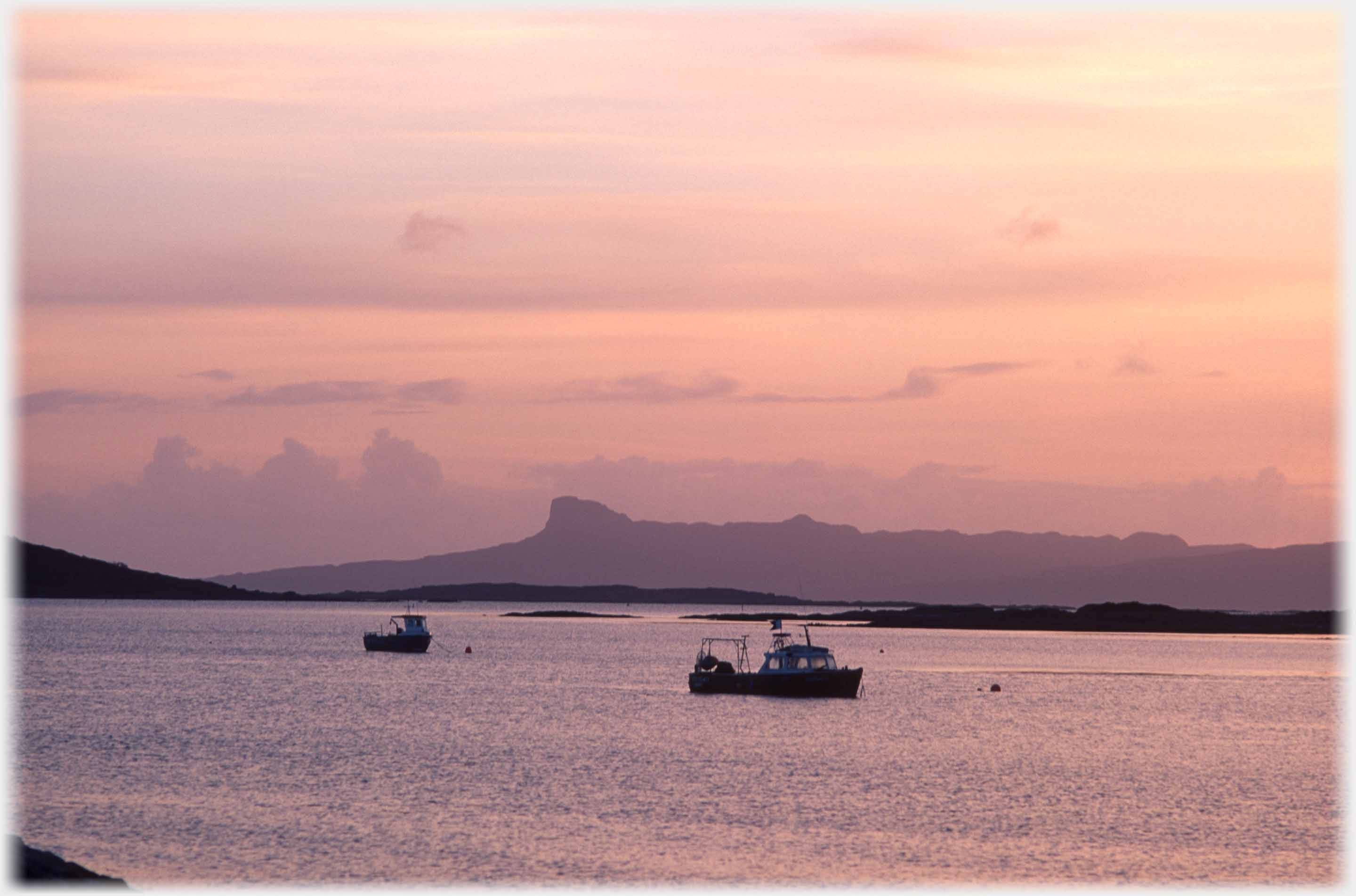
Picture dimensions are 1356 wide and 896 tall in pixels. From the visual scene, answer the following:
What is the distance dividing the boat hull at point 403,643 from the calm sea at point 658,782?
1136 inches

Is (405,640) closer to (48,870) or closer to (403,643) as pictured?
(403,643)

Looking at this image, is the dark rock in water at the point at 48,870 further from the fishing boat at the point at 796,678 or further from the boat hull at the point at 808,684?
the boat hull at the point at 808,684

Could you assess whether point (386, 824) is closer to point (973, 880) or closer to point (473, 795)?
point (473, 795)

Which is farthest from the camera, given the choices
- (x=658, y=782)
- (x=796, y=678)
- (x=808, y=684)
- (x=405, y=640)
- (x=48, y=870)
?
(x=405, y=640)

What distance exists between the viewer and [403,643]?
13712 cm

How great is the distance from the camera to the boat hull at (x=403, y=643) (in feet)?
448

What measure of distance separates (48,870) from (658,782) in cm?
2618

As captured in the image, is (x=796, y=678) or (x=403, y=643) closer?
(x=796, y=678)

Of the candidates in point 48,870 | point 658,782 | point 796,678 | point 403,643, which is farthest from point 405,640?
point 48,870

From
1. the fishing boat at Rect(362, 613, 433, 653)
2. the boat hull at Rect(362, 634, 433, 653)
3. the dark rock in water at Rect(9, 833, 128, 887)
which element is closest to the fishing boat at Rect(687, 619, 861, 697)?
the fishing boat at Rect(362, 613, 433, 653)

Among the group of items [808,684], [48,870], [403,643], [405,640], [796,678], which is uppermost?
[405,640]

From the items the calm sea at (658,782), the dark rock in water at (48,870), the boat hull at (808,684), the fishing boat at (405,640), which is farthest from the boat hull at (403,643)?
the dark rock in water at (48,870)

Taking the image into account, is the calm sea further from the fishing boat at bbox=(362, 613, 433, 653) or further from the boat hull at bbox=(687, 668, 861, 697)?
the fishing boat at bbox=(362, 613, 433, 653)

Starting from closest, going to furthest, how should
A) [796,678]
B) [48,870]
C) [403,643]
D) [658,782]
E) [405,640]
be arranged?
[48,870] < [658,782] < [796,678] < [405,640] < [403,643]
